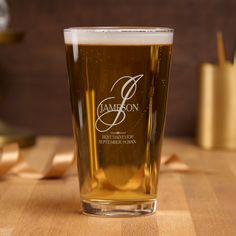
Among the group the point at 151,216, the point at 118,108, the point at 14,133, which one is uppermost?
the point at 118,108

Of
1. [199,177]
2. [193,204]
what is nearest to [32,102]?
[199,177]

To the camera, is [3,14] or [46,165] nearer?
[46,165]

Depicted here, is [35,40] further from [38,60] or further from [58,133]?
[58,133]

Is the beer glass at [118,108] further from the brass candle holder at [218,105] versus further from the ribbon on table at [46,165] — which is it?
the brass candle holder at [218,105]

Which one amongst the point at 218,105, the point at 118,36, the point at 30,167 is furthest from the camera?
the point at 218,105

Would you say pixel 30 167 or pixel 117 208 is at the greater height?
pixel 117 208

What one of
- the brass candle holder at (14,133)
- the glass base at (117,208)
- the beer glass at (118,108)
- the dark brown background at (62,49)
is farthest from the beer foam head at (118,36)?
the dark brown background at (62,49)

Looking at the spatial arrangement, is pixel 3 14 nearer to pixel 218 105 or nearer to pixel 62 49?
pixel 62 49

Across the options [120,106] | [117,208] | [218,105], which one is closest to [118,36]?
[120,106]
